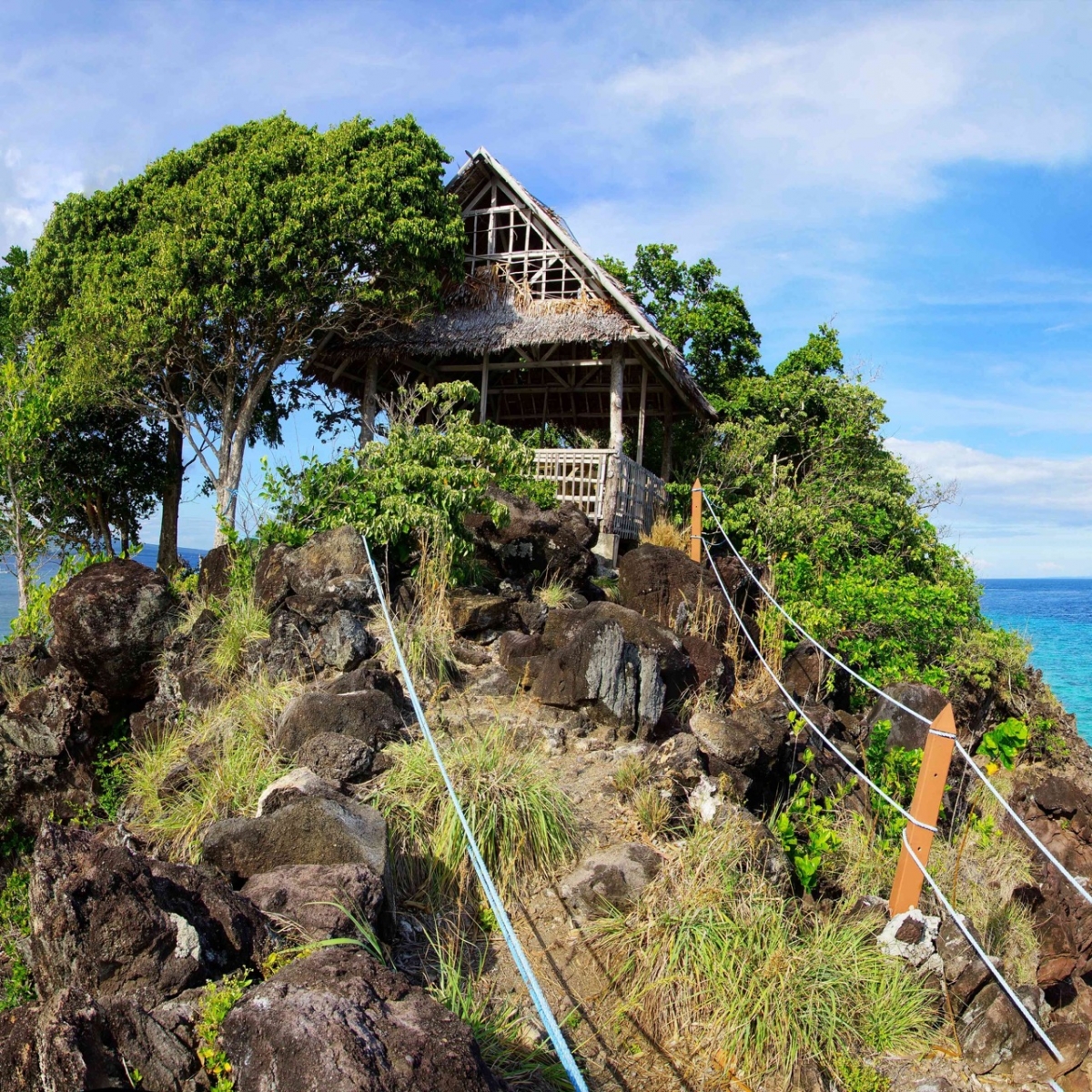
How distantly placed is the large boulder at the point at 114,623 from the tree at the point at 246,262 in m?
4.56

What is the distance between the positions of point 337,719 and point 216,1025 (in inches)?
113

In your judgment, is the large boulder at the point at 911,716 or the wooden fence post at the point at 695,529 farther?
the wooden fence post at the point at 695,529

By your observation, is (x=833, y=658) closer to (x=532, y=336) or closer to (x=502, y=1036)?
(x=502, y=1036)

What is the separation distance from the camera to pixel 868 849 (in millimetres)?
5984

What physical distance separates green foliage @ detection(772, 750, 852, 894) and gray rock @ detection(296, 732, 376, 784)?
2.49 meters

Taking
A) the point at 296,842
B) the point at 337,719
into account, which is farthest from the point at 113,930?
the point at 337,719

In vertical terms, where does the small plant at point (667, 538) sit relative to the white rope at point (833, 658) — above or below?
above

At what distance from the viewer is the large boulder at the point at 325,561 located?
7.89 meters

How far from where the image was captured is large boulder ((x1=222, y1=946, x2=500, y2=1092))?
91.6 inches

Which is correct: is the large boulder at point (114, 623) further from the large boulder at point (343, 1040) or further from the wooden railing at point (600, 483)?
the large boulder at point (343, 1040)

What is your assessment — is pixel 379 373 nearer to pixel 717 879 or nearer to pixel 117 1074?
pixel 717 879

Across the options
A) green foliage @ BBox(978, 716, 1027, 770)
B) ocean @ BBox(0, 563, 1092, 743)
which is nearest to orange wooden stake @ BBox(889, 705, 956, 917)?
green foliage @ BBox(978, 716, 1027, 770)

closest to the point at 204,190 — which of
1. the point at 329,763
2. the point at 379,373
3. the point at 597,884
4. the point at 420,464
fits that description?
the point at 379,373

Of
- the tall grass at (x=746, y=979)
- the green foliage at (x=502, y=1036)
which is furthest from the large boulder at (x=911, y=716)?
the green foliage at (x=502, y=1036)
